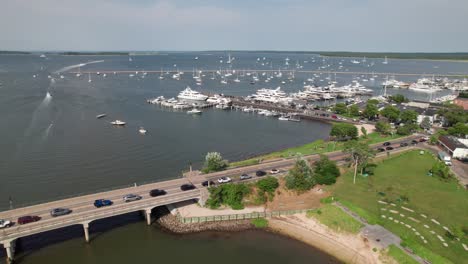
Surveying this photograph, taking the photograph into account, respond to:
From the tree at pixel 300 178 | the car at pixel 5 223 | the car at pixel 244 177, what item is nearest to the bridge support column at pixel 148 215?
the car at pixel 5 223

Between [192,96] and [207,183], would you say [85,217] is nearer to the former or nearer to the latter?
[207,183]

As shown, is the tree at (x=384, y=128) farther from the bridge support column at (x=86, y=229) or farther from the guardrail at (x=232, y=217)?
the bridge support column at (x=86, y=229)

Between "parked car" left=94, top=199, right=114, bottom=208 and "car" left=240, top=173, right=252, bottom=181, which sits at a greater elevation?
"parked car" left=94, top=199, right=114, bottom=208

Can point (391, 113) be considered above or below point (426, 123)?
above

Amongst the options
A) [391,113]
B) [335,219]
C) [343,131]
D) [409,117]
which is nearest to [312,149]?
[343,131]

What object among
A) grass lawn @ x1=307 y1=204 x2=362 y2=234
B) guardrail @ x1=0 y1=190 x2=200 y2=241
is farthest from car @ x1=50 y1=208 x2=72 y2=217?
grass lawn @ x1=307 y1=204 x2=362 y2=234

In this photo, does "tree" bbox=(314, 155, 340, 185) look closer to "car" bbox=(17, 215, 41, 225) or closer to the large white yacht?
"car" bbox=(17, 215, 41, 225)
